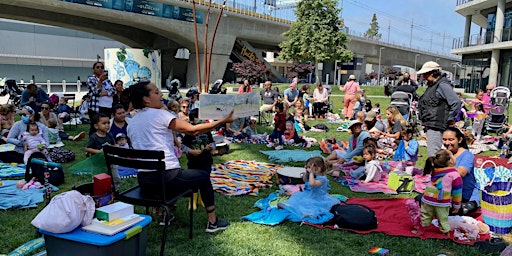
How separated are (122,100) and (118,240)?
613 cm

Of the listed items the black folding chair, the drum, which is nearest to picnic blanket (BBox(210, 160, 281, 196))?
the drum

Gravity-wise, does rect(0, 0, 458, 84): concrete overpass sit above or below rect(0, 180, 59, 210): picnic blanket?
above

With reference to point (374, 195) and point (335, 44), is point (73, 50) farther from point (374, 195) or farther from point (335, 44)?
point (374, 195)

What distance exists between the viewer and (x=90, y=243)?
8.54 ft

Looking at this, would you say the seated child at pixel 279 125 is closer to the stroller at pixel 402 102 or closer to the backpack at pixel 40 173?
the stroller at pixel 402 102

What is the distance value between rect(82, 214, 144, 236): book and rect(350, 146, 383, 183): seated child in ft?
14.7

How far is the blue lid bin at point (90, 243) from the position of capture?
103 inches

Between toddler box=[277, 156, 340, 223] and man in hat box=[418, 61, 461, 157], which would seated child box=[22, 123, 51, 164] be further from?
man in hat box=[418, 61, 461, 157]

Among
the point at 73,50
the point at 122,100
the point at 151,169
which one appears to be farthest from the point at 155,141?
the point at 73,50

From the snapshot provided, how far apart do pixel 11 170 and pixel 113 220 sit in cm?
462

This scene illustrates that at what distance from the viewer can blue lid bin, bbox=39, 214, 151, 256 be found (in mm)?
2623

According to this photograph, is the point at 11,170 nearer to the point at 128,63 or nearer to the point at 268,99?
the point at 268,99

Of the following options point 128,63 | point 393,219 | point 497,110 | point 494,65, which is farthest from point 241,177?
point 494,65

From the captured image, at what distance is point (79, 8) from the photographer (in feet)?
81.9
